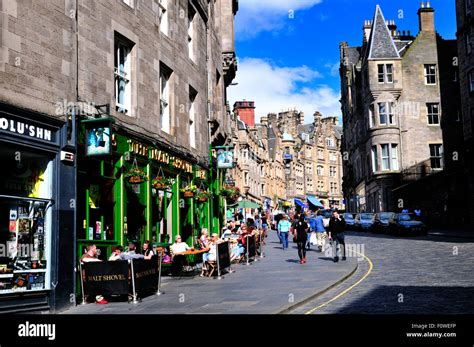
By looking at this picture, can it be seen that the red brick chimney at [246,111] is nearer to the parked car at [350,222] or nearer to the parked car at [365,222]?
the parked car at [350,222]

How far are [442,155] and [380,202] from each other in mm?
7404

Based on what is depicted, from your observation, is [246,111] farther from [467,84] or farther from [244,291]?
[244,291]

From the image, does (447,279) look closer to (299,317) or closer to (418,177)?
(299,317)

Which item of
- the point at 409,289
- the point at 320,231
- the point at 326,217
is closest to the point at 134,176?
the point at 409,289

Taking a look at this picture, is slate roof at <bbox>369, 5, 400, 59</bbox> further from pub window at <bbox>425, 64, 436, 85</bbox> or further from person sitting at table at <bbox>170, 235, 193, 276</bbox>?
person sitting at table at <bbox>170, 235, 193, 276</bbox>

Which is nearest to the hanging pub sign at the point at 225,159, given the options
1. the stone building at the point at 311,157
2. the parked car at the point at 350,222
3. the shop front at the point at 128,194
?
the shop front at the point at 128,194

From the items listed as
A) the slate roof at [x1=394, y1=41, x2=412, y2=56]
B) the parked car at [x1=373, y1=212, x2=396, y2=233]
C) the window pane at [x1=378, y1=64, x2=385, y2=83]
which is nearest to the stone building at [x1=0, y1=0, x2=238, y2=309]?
the parked car at [x1=373, y1=212, x2=396, y2=233]

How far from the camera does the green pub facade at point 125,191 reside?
11.7 m

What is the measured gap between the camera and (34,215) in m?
10.2

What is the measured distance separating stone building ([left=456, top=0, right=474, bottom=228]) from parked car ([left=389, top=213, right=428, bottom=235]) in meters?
4.61

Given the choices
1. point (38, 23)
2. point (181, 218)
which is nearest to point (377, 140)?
point (181, 218)

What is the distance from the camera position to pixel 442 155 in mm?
49125

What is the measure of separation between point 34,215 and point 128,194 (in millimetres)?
4114

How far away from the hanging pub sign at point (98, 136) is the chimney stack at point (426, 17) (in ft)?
154
